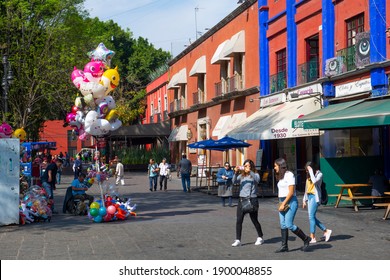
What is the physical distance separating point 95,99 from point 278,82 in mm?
12446

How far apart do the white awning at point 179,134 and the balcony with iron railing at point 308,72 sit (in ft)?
66.6

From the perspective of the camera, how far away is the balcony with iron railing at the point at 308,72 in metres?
23.0

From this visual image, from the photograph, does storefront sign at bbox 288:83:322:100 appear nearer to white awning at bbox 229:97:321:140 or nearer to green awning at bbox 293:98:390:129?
white awning at bbox 229:97:321:140

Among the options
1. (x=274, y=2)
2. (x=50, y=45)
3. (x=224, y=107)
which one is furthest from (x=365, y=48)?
(x=50, y=45)

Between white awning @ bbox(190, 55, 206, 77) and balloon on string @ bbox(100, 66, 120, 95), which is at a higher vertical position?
white awning @ bbox(190, 55, 206, 77)

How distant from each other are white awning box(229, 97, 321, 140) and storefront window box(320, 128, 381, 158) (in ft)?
2.68

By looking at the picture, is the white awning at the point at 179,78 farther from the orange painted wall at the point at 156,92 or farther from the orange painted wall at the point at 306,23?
the orange painted wall at the point at 306,23

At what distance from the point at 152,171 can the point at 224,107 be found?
902cm

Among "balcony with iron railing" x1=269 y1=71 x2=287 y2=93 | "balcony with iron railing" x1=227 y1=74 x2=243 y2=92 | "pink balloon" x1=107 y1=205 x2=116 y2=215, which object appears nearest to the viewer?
"pink balloon" x1=107 y1=205 x2=116 y2=215

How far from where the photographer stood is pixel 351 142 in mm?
20719

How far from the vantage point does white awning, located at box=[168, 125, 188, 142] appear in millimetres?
43969

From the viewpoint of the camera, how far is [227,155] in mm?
32625

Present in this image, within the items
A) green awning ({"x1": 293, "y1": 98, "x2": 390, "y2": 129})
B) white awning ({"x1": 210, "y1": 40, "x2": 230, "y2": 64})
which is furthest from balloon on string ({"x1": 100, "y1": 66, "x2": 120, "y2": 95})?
white awning ({"x1": 210, "y1": 40, "x2": 230, "y2": 64})

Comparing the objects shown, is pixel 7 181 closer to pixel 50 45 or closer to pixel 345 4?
pixel 345 4
